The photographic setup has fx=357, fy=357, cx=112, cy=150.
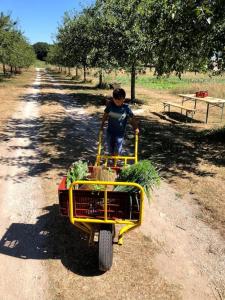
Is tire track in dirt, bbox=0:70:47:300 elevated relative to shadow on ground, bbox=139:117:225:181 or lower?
elevated

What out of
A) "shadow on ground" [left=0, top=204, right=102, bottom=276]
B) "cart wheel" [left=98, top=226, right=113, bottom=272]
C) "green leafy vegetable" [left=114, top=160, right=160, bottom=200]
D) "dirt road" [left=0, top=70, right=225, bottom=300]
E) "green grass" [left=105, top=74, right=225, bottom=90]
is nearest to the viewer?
"dirt road" [left=0, top=70, right=225, bottom=300]

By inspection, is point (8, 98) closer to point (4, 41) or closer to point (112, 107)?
point (4, 41)

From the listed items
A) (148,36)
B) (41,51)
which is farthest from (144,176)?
(41,51)

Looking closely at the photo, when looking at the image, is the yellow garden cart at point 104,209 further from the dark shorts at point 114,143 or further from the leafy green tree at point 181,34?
the leafy green tree at point 181,34

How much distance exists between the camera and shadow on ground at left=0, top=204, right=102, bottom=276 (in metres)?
5.48

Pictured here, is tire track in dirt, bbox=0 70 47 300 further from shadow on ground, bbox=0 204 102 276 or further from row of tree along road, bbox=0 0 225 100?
row of tree along road, bbox=0 0 225 100

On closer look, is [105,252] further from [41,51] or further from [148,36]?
[41,51]

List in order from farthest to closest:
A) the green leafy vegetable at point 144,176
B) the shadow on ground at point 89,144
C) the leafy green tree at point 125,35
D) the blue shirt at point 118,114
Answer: the leafy green tree at point 125,35 → the shadow on ground at point 89,144 → the blue shirt at point 118,114 → the green leafy vegetable at point 144,176

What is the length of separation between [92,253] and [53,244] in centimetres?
71

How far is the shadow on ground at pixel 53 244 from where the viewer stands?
5.48m

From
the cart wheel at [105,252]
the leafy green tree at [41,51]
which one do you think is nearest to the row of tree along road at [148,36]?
the cart wheel at [105,252]

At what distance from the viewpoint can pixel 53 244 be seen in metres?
5.96

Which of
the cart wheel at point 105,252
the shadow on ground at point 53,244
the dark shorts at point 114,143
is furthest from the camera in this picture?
the dark shorts at point 114,143

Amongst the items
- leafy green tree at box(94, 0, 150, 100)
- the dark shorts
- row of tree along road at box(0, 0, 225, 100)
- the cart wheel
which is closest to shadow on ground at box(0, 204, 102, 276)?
the cart wheel
